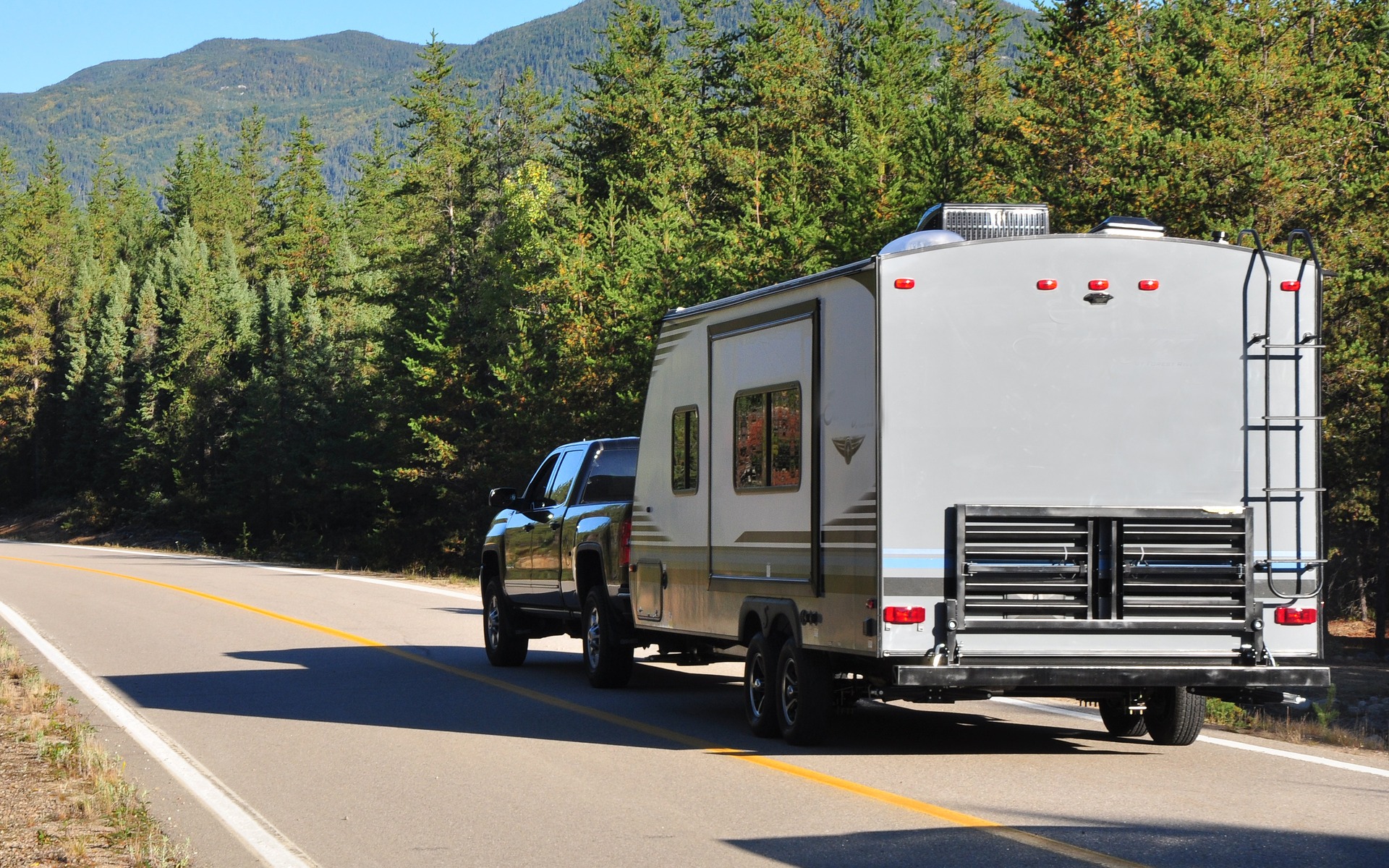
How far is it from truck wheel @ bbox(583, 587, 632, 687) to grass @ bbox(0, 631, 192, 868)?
4.34 metres

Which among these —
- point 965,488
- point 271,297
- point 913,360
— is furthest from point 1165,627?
point 271,297

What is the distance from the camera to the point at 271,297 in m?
88.1

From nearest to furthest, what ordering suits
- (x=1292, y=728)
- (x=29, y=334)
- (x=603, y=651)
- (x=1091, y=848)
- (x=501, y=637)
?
(x=1091, y=848) < (x=1292, y=728) < (x=603, y=651) < (x=501, y=637) < (x=29, y=334)

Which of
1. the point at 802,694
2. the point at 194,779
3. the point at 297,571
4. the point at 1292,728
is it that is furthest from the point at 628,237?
the point at 194,779

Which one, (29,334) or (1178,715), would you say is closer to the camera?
(1178,715)

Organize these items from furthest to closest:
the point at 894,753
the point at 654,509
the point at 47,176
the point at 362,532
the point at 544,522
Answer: the point at 47,176
the point at 362,532
the point at 544,522
the point at 654,509
the point at 894,753

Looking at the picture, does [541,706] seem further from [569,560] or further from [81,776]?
[81,776]

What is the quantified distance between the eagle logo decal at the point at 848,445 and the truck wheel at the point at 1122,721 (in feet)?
9.16

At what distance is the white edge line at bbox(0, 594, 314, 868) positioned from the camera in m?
7.56

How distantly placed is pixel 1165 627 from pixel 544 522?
7.50m

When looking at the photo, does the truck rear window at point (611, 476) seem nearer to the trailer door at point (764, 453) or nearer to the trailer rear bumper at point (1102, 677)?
the trailer door at point (764, 453)

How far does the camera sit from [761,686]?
1120cm

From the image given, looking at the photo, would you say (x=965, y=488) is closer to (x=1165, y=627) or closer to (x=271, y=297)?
(x=1165, y=627)

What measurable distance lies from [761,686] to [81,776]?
14.7 feet
